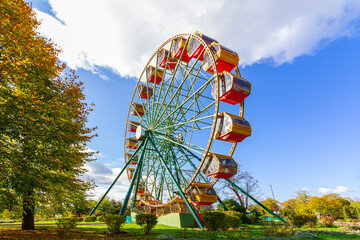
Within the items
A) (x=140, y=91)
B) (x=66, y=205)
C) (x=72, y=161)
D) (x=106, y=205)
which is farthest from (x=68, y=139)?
(x=106, y=205)

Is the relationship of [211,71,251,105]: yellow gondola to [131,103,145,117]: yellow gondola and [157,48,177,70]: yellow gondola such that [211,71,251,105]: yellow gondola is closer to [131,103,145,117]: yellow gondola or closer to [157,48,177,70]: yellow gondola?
[157,48,177,70]: yellow gondola

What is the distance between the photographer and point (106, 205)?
34.9 m

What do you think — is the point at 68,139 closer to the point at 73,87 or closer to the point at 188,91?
the point at 73,87

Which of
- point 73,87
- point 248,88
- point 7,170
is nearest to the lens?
point 7,170

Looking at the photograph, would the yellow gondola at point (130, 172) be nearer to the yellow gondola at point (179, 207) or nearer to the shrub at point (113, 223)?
the yellow gondola at point (179, 207)

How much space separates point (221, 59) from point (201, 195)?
947 centimetres

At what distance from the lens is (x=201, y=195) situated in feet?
47.1

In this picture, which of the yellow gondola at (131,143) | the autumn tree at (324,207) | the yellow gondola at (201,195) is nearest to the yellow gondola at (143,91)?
the yellow gondola at (131,143)

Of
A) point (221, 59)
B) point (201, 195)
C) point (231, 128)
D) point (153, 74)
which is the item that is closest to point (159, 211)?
point (201, 195)

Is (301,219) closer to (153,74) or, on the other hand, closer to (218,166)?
(218,166)

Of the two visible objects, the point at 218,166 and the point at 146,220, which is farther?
the point at 218,166

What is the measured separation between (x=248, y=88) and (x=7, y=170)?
1331 centimetres

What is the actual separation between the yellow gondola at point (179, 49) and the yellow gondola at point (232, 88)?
519cm

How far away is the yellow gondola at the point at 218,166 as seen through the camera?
44.4ft
